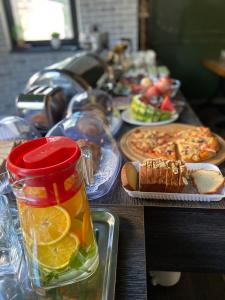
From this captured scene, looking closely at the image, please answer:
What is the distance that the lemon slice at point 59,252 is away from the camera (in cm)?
41

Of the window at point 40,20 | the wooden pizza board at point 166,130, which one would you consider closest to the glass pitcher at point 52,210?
the wooden pizza board at point 166,130

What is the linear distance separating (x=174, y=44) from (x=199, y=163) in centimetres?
250

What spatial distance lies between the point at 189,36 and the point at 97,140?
8.06 ft

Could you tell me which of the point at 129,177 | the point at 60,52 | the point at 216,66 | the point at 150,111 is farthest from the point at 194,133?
the point at 60,52

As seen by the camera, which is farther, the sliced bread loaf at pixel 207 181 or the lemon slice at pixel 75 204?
the sliced bread loaf at pixel 207 181

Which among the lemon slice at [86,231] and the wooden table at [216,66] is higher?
the lemon slice at [86,231]

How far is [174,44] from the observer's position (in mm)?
2893

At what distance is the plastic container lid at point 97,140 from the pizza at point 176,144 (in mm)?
75

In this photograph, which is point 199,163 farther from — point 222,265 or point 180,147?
point 222,265

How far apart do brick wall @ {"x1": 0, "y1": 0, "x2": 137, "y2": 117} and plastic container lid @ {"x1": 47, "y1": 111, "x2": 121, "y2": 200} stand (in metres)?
1.76

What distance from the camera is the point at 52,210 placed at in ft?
1.28

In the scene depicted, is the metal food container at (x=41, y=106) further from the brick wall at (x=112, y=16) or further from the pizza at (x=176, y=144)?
the brick wall at (x=112, y=16)

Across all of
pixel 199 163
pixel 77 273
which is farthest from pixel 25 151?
pixel 199 163

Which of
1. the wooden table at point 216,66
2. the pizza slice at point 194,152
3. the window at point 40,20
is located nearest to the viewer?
the pizza slice at point 194,152
